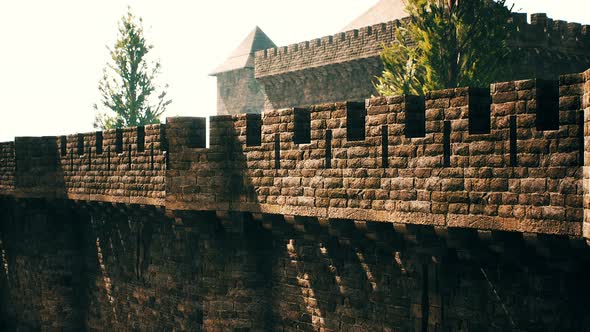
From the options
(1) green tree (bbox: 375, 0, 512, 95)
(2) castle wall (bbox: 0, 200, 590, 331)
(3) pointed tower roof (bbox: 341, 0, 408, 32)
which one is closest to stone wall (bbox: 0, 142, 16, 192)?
(2) castle wall (bbox: 0, 200, 590, 331)

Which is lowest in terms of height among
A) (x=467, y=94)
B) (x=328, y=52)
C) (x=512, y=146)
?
(x=512, y=146)

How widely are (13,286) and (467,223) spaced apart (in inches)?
545

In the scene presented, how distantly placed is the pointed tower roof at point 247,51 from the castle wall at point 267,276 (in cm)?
2642

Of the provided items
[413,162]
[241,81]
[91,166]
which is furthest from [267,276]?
[241,81]

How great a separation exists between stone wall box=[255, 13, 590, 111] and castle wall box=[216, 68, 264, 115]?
8215 mm

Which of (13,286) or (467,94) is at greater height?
(467,94)

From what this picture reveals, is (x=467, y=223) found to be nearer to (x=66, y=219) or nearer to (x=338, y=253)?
(x=338, y=253)

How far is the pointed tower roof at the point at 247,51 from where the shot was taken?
44375 mm

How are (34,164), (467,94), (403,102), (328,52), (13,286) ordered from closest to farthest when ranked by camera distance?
1. (467,94)
2. (403,102)
3. (34,164)
4. (13,286)
5. (328,52)

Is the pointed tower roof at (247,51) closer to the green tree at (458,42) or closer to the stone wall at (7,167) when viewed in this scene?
the green tree at (458,42)

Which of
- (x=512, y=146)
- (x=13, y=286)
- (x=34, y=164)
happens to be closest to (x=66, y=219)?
(x=34, y=164)

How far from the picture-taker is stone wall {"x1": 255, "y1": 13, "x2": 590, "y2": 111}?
24406mm

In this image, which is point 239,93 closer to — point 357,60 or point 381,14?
point 381,14

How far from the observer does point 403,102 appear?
28.9 ft
